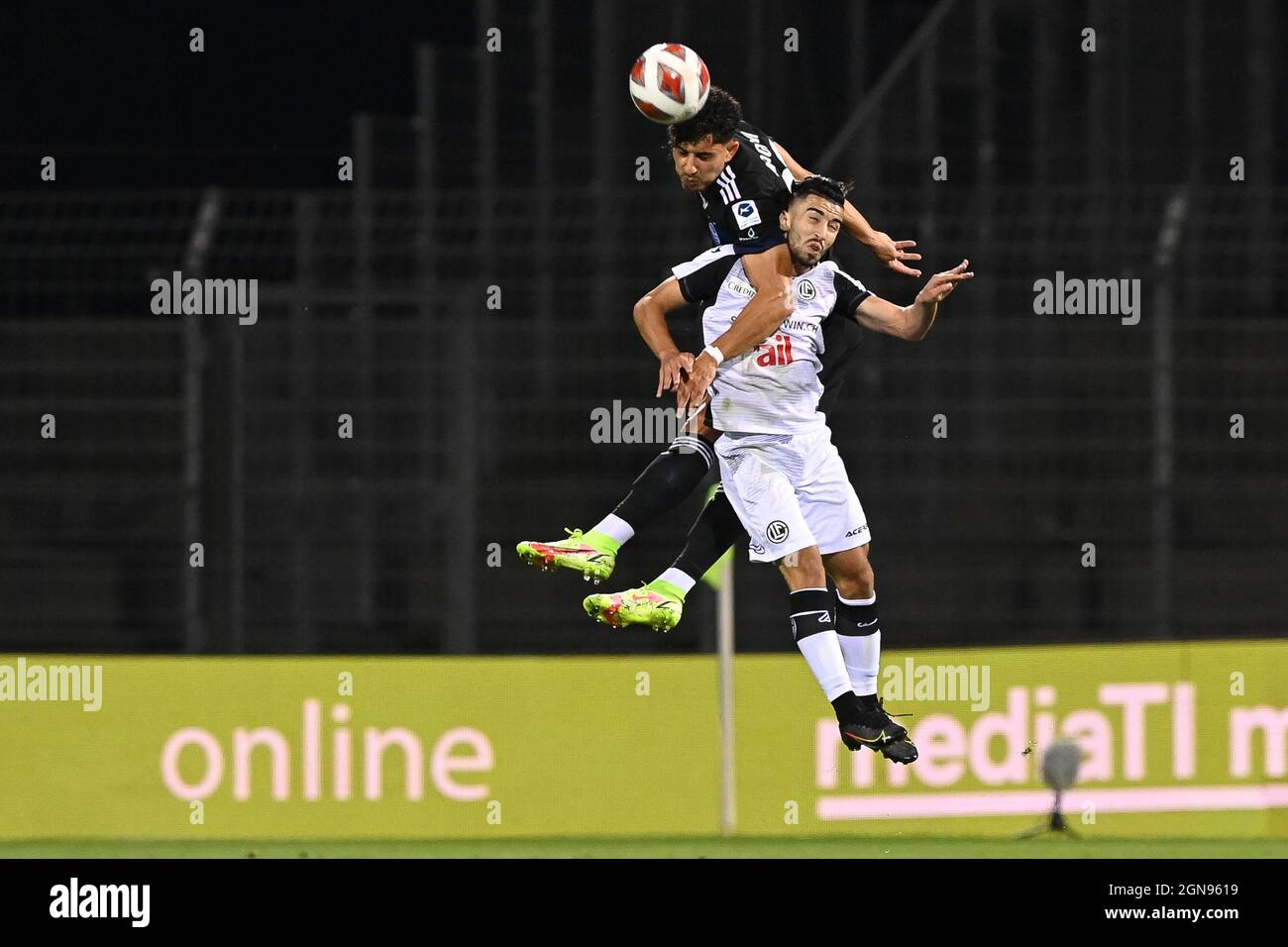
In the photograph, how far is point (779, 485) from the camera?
22.9 ft

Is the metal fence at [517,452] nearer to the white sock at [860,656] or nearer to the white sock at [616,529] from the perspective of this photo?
the white sock at [860,656]

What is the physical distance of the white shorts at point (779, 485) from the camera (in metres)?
6.98

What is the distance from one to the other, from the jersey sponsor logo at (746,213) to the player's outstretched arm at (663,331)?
29 cm

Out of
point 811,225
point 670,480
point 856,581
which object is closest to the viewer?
point 811,225

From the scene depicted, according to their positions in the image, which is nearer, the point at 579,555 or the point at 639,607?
the point at 639,607

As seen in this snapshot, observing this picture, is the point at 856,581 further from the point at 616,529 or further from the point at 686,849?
the point at 686,849

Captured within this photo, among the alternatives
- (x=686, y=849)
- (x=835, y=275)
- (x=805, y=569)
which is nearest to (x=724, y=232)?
(x=835, y=275)

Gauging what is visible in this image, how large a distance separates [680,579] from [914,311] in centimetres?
118

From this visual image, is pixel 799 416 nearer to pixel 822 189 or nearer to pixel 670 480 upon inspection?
pixel 670 480

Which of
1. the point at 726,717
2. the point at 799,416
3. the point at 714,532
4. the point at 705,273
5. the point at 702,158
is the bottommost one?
the point at 726,717

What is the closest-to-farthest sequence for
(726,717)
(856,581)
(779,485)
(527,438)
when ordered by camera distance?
1. (779,485)
2. (856,581)
3. (726,717)
4. (527,438)

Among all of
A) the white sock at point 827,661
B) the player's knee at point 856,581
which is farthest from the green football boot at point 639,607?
the player's knee at point 856,581

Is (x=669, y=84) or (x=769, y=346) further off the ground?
(x=669, y=84)

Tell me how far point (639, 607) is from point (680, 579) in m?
0.28
